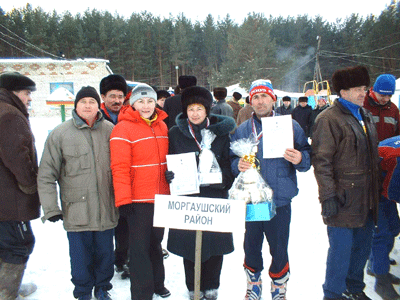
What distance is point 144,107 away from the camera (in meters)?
2.79

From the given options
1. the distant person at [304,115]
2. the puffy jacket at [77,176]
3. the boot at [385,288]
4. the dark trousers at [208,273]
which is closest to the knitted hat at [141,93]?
the puffy jacket at [77,176]

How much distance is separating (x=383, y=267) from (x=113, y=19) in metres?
51.9

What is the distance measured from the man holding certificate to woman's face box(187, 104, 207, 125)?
1.35 feet

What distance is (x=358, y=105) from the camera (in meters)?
2.74

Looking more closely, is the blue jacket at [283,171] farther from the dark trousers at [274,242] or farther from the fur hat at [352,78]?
the fur hat at [352,78]

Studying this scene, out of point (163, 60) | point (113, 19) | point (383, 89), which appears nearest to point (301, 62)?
point (163, 60)

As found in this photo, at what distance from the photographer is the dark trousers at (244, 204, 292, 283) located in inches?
108

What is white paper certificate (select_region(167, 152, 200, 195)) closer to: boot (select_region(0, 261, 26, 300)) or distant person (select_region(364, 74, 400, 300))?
boot (select_region(0, 261, 26, 300))

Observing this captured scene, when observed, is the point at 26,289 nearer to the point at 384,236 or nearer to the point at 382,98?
the point at 384,236

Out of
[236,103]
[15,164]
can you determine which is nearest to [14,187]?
[15,164]

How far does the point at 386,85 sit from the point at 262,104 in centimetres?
158

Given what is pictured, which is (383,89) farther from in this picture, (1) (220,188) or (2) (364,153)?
(1) (220,188)

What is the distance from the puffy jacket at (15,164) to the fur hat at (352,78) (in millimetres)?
2870

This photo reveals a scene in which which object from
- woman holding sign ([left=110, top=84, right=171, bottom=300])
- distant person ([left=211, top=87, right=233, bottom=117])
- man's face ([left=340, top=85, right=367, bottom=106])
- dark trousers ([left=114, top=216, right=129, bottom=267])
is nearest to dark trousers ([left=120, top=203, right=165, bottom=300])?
woman holding sign ([left=110, top=84, right=171, bottom=300])
